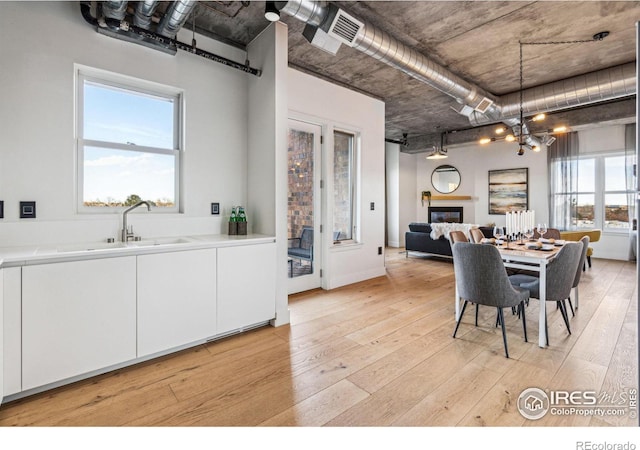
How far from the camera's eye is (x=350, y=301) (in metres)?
3.85

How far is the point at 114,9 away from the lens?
243 cm

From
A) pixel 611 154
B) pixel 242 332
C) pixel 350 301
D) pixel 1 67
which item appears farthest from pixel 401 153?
pixel 1 67

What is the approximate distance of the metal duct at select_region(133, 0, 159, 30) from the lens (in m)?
2.46

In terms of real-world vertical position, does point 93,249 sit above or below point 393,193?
below

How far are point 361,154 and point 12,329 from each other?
434 cm

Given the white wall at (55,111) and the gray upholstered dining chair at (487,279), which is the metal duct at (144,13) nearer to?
the white wall at (55,111)

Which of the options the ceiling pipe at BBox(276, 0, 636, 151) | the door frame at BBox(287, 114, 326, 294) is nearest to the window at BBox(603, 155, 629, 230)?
the ceiling pipe at BBox(276, 0, 636, 151)

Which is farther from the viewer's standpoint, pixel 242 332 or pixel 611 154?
pixel 611 154

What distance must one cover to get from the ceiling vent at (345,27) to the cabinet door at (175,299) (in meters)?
2.21

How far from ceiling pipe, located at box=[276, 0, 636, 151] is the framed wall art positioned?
2.96m

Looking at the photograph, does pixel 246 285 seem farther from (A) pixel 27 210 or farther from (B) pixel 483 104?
(B) pixel 483 104

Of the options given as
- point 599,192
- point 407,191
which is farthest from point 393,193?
point 599,192
